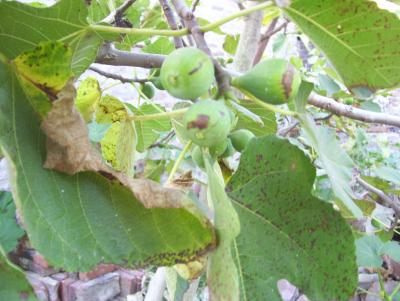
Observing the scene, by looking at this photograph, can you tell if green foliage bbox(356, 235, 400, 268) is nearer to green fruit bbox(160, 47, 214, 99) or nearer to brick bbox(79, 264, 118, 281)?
green fruit bbox(160, 47, 214, 99)

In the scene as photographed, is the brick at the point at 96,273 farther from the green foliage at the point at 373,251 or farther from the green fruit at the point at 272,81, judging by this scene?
the green fruit at the point at 272,81

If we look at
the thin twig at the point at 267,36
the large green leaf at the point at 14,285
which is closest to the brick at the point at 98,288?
the thin twig at the point at 267,36

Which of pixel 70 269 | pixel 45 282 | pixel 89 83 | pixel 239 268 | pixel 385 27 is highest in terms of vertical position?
pixel 385 27

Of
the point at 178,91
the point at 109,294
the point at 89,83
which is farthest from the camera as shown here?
the point at 109,294

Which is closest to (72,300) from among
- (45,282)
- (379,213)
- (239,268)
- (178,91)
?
(45,282)

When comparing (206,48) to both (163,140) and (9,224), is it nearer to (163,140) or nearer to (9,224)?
(163,140)

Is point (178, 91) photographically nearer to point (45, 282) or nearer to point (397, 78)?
point (397, 78)
